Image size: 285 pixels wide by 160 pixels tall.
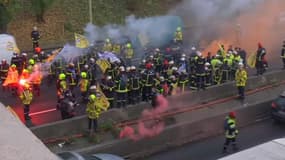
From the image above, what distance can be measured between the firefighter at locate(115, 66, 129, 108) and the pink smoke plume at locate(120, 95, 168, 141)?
32.9 inches

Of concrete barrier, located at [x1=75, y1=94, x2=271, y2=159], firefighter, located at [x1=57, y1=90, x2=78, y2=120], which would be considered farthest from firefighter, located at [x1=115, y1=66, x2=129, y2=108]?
concrete barrier, located at [x1=75, y1=94, x2=271, y2=159]

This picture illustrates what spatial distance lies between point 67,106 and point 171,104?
11.8 feet

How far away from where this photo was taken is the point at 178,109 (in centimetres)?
1798

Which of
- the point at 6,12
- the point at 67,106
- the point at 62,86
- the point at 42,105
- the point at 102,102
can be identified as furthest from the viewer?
the point at 6,12

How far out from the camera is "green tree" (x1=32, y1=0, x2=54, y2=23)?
94.7ft

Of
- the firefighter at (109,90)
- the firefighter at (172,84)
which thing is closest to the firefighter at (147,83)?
the firefighter at (172,84)

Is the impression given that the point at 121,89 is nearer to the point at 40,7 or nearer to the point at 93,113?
the point at 93,113

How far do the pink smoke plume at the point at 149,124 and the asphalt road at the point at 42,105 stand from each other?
249 centimetres

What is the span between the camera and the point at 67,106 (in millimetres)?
16453

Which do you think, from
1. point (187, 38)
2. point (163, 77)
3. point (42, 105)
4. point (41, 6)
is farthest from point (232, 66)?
point (41, 6)

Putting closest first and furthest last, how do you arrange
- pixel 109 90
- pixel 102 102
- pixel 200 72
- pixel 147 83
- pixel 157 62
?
pixel 102 102, pixel 109 90, pixel 147 83, pixel 200 72, pixel 157 62

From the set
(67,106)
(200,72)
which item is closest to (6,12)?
(200,72)

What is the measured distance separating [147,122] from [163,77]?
2.89 m

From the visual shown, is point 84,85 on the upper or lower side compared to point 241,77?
lower
